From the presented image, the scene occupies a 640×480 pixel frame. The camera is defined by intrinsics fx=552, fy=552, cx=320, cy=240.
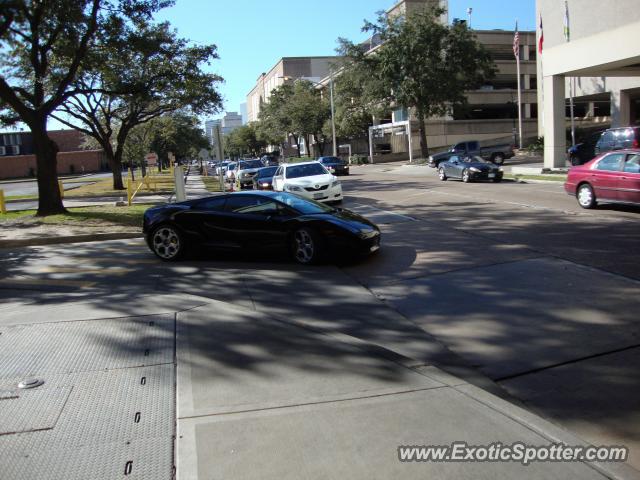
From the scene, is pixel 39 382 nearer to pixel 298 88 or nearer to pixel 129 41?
pixel 129 41

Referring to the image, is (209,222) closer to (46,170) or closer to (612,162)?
(612,162)

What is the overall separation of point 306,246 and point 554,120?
22345 mm

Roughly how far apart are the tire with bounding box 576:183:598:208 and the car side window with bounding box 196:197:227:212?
9372mm

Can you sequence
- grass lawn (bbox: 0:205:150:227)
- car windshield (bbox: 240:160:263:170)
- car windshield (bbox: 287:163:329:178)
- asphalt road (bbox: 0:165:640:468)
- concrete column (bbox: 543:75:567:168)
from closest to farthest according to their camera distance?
asphalt road (bbox: 0:165:640:468) < grass lawn (bbox: 0:205:150:227) < car windshield (bbox: 287:163:329:178) < concrete column (bbox: 543:75:567:168) < car windshield (bbox: 240:160:263:170)

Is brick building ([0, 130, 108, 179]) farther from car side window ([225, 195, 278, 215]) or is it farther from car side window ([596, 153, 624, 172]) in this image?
car side window ([596, 153, 624, 172])

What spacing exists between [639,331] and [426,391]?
9.28ft

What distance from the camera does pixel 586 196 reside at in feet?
46.2

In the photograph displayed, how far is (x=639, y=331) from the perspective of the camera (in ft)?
18.0

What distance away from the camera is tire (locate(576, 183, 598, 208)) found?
45.5 feet

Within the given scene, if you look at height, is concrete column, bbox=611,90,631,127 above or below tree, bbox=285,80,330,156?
below

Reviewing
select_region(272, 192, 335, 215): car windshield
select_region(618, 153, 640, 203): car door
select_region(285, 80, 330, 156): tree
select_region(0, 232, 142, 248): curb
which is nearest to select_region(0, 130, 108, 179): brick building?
select_region(285, 80, 330, 156): tree

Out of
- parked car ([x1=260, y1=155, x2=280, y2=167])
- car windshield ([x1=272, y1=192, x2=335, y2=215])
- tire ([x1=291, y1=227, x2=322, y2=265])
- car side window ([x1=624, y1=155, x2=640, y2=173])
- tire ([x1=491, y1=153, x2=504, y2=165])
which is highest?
parked car ([x1=260, y1=155, x2=280, y2=167])

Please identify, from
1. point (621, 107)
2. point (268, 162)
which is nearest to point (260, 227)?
point (621, 107)

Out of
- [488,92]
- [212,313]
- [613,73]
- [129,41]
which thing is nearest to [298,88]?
[488,92]
